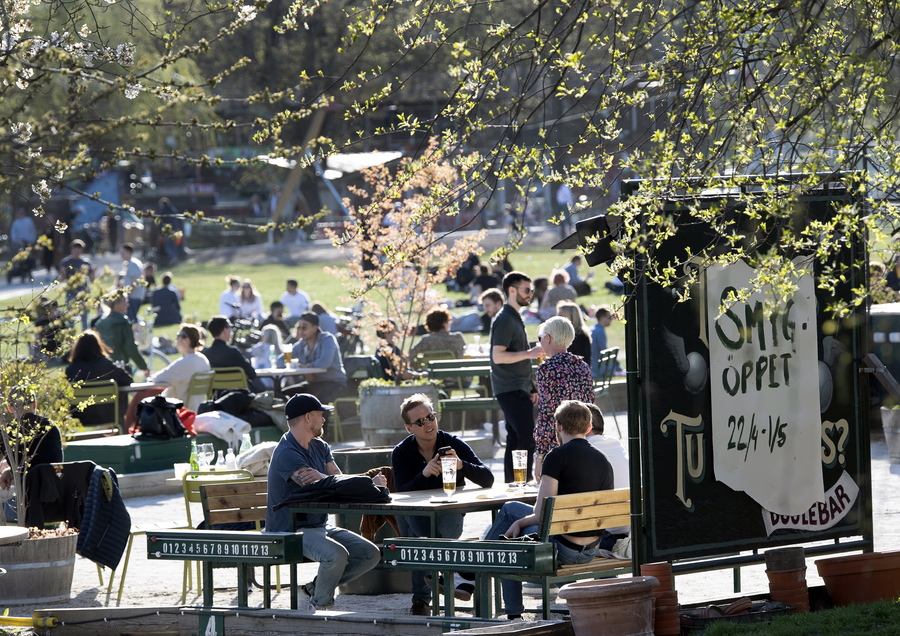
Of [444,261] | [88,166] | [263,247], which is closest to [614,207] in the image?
[88,166]

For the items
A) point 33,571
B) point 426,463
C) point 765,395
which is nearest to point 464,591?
point 426,463

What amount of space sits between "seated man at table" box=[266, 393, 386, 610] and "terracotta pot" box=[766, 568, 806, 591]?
2230 mm

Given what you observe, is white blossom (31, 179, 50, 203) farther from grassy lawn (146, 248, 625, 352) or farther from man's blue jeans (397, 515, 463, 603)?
grassy lawn (146, 248, 625, 352)

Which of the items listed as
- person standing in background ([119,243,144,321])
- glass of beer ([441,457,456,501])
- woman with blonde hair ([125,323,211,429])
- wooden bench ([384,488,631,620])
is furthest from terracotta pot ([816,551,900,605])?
person standing in background ([119,243,144,321])

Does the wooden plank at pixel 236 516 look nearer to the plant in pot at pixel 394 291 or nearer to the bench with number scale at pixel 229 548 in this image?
the bench with number scale at pixel 229 548

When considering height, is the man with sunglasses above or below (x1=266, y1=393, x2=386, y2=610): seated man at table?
above

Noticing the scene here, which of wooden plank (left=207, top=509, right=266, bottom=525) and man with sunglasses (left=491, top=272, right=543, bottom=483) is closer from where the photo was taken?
wooden plank (left=207, top=509, right=266, bottom=525)

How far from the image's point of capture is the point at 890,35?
524 centimetres

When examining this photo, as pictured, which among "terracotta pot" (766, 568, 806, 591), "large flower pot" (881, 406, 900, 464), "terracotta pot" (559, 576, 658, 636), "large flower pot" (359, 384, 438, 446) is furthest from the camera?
"large flower pot" (359, 384, 438, 446)

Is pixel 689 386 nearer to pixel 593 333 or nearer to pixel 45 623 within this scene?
pixel 45 623

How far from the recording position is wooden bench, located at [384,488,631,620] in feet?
20.8

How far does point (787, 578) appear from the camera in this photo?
22.6 feet

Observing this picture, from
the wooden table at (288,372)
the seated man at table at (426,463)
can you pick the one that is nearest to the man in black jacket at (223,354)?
the wooden table at (288,372)

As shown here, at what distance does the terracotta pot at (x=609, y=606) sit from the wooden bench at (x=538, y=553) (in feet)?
0.82
